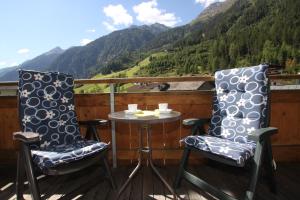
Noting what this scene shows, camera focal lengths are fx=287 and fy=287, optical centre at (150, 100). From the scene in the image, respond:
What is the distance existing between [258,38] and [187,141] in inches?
1293

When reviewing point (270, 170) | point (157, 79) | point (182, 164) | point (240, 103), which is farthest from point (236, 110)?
point (157, 79)

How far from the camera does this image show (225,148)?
7.23 ft

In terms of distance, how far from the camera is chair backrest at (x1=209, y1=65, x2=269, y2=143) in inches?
100

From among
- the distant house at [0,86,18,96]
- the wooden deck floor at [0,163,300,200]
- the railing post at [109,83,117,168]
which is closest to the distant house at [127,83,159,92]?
Result: the railing post at [109,83,117,168]

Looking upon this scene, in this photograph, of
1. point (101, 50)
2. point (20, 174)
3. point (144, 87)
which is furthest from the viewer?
point (101, 50)

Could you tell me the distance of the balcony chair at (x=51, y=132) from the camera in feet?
6.92

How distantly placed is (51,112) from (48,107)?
57 millimetres

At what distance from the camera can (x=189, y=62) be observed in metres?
34.7

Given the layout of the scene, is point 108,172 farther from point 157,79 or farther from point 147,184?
point 157,79

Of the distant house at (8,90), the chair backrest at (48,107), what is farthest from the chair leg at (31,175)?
the distant house at (8,90)

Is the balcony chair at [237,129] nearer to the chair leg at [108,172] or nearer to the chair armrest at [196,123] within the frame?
the chair armrest at [196,123]

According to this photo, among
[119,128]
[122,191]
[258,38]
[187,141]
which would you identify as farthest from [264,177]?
[258,38]

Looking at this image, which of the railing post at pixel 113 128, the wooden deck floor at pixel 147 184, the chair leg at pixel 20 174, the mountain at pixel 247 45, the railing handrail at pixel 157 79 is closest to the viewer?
the chair leg at pixel 20 174

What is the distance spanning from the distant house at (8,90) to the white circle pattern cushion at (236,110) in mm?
2166
